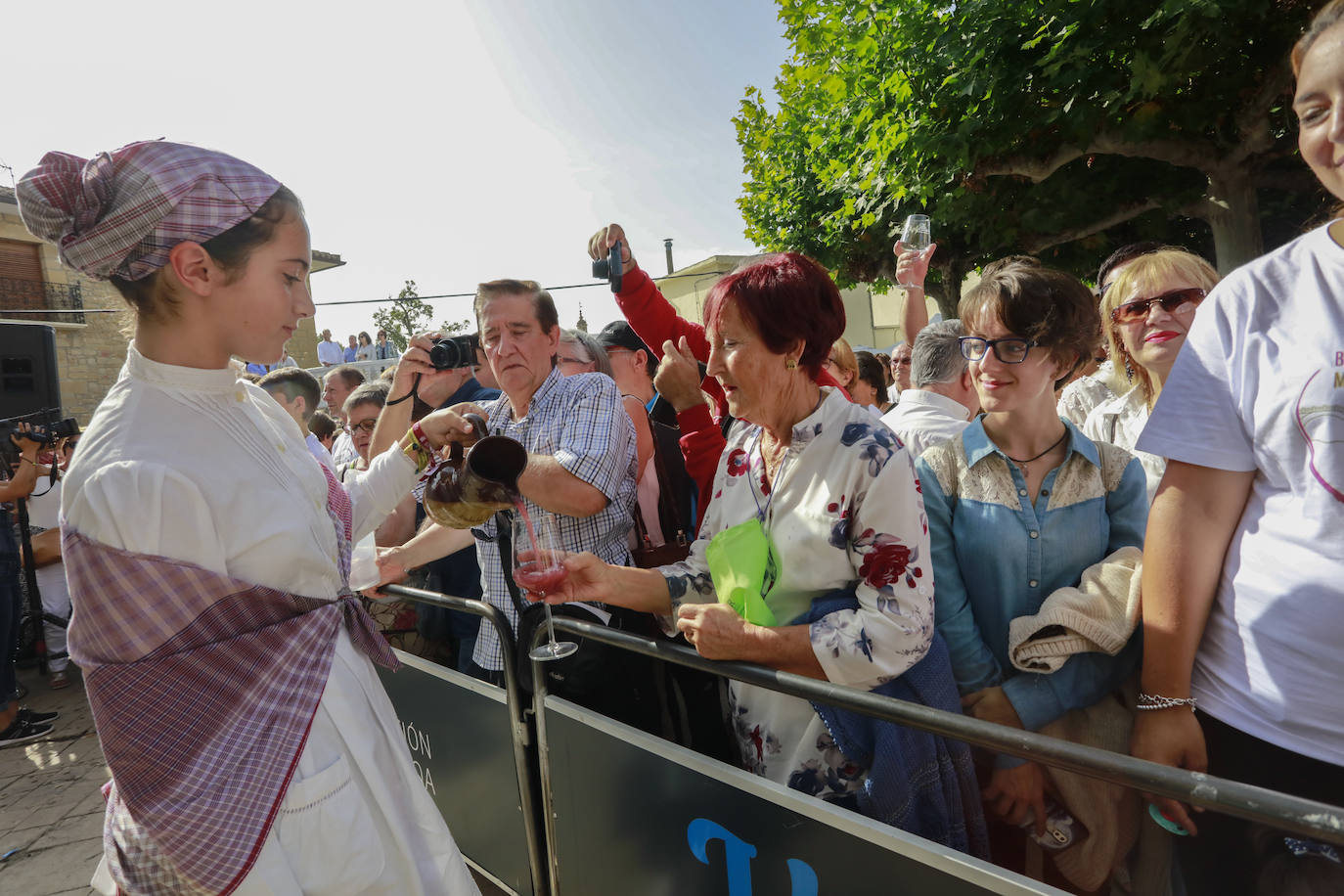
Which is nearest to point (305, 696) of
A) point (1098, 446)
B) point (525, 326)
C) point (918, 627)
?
point (918, 627)

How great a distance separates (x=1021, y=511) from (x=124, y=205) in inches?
78.4

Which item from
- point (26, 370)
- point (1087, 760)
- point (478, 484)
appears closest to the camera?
point (1087, 760)

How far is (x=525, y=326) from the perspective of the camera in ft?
8.08

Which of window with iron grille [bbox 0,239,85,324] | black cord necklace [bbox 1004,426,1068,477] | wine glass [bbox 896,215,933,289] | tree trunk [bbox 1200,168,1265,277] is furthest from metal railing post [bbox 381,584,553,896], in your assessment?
window with iron grille [bbox 0,239,85,324]

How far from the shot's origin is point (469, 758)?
7.96 ft

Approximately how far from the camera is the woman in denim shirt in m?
1.57

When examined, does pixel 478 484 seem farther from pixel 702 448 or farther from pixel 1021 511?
pixel 1021 511

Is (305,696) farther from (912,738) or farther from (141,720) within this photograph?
(912,738)

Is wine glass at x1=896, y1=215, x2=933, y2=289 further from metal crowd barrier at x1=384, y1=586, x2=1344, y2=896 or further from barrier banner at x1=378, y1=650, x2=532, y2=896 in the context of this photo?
barrier banner at x1=378, y1=650, x2=532, y2=896

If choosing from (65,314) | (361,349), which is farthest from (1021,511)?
(65,314)

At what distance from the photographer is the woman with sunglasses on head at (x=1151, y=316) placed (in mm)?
1978

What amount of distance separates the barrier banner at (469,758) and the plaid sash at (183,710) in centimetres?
99

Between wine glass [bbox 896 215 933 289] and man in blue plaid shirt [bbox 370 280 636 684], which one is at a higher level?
wine glass [bbox 896 215 933 289]

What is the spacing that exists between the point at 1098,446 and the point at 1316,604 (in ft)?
2.07
